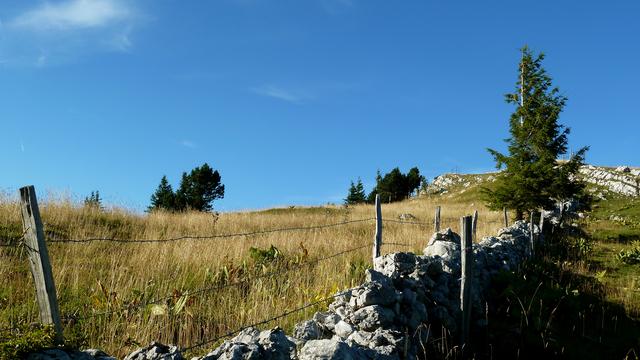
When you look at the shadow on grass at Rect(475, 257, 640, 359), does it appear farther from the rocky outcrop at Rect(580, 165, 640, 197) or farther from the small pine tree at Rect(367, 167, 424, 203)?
the small pine tree at Rect(367, 167, 424, 203)

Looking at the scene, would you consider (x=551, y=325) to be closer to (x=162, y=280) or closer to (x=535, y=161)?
(x=162, y=280)

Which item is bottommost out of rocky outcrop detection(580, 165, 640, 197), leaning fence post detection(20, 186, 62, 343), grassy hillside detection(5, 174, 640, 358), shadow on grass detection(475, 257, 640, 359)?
shadow on grass detection(475, 257, 640, 359)

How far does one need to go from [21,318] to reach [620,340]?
9.17 metres

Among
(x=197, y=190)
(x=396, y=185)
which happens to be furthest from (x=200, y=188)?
(x=396, y=185)

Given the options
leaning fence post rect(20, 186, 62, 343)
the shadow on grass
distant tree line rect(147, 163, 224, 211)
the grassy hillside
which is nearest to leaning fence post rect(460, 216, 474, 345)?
the shadow on grass

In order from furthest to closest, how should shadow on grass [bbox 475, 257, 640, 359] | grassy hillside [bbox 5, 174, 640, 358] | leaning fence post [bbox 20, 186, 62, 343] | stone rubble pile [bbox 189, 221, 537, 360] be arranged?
shadow on grass [bbox 475, 257, 640, 359] → grassy hillside [bbox 5, 174, 640, 358] → stone rubble pile [bbox 189, 221, 537, 360] → leaning fence post [bbox 20, 186, 62, 343]

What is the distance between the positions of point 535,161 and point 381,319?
618 inches

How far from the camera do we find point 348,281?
754cm

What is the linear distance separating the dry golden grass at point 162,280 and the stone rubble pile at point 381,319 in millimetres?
750

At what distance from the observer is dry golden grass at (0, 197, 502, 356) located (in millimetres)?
5656

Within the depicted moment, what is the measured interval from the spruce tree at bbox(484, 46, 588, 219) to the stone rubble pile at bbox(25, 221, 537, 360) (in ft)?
32.8

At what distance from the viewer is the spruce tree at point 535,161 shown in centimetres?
1794

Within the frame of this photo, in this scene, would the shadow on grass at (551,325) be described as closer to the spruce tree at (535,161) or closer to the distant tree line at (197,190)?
the spruce tree at (535,161)

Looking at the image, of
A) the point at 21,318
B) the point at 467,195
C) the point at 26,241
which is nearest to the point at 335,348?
the point at 26,241
